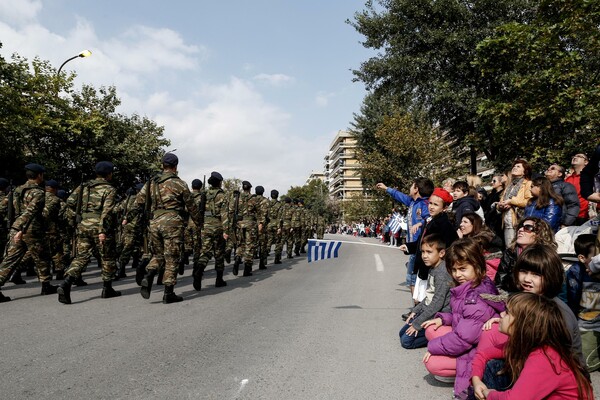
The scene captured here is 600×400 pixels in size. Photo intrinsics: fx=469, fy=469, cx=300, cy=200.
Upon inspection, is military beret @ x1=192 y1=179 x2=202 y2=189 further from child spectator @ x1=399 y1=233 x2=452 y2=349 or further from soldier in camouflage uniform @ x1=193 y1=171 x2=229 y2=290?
child spectator @ x1=399 y1=233 x2=452 y2=349

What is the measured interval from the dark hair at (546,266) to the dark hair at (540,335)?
736 mm

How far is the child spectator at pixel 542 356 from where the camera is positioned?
2.50m

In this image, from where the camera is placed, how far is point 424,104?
24.2 meters

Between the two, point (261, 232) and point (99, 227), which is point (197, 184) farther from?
point (99, 227)

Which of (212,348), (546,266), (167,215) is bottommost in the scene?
(212,348)

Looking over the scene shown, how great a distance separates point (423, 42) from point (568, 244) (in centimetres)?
1902

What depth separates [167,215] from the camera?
7.41 m

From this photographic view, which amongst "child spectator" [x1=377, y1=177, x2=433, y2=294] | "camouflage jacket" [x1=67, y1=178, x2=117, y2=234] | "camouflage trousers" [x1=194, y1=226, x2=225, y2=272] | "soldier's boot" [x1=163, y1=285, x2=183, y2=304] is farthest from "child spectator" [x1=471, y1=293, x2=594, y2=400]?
"camouflage trousers" [x1=194, y1=226, x2=225, y2=272]

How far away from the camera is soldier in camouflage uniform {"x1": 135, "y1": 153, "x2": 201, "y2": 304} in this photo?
7320mm

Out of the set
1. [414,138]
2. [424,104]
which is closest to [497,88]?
[424,104]

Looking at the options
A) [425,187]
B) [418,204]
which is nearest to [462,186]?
[418,204]

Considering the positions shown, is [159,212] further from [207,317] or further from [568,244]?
[568,244]

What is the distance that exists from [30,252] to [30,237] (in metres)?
0.26

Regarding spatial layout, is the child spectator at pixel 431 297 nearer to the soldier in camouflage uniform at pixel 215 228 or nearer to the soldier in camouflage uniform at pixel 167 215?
the soldier in camouflage uniform at pixel 167 215
